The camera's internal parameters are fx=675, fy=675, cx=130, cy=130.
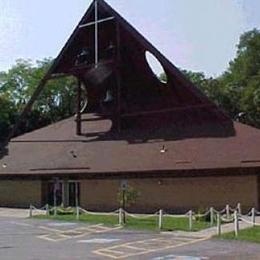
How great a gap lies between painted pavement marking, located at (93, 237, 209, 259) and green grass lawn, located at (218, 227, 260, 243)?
94cm

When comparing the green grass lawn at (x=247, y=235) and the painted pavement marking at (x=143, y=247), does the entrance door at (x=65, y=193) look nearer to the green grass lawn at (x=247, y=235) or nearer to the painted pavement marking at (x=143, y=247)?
the green grass lawn at (x=247, y=235)

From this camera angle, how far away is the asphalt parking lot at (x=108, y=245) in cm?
1970

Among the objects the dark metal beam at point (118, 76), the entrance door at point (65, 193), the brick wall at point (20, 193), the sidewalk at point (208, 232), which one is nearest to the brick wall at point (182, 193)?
the entrance door at point (65, 193)

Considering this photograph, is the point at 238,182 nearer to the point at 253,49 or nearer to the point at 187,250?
the point at 187,250

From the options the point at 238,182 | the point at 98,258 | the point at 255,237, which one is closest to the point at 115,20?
the point at 238,182

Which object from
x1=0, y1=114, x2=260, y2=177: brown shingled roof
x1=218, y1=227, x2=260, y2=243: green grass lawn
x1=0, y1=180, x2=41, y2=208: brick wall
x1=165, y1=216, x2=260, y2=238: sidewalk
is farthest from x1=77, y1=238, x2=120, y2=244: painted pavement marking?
x1=0, y1=180, x2=41, y2=208: brick wall

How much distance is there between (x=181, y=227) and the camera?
95.3ft

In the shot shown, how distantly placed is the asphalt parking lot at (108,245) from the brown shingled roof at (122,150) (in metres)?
11.4

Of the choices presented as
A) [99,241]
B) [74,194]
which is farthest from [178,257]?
[74,194]

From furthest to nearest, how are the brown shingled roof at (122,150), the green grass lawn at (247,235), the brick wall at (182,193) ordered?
1. the brown shingled roof at (122,150)
2. the brick wall at (182,193)
3. the green grass lawn at (247,235)

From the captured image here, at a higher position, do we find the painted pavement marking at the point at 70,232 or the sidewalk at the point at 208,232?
the sidewalk at the point at 208,232

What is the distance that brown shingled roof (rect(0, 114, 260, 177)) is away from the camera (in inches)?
1559

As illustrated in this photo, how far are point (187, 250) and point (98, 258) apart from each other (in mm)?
3444

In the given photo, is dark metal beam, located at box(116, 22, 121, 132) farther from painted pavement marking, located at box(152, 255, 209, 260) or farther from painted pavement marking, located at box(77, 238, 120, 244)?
painted pavement marking, located at box(152, 255, 209, 260)
